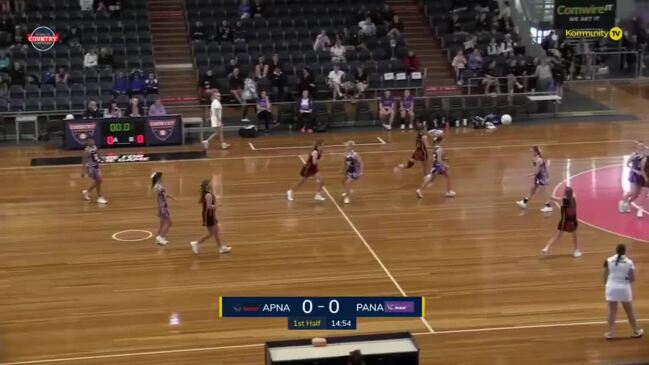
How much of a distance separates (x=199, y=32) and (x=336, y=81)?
5.80 meters

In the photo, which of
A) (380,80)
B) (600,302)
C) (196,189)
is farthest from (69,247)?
(380,80)

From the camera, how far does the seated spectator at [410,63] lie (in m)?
33.3

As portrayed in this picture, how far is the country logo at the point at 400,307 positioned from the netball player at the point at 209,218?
7244mm

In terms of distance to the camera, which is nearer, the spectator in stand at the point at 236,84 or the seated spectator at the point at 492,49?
the spectator in stand at the point at 236,84

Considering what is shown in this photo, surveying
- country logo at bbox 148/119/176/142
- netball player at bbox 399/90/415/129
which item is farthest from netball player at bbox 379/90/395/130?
country logo at bbox 148/119/176/142

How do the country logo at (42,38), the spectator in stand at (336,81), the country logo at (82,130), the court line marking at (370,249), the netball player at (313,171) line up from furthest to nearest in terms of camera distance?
the country logo at (42,38) → the spectator in stand at (336,81) → the country logo at (82,130) → the netball player at (313,171) → the court line marking at (370,249)

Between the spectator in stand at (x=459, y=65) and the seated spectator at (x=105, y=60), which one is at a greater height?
the seated spectator at (x=105, y=60)

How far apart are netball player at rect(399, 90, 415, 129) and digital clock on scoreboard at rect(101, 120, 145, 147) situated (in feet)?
26.6

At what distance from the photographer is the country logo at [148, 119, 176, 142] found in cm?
2873

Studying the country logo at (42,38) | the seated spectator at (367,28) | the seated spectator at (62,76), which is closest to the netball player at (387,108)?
the seated spectator at (367,28)

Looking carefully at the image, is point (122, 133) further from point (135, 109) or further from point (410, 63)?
point (410, 63)

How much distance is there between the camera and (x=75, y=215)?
2136cm

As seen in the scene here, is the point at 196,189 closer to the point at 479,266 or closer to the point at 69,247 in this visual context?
the point at 69,247

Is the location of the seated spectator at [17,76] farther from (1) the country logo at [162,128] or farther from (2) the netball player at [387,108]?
(2) the netball player at [387,108]
